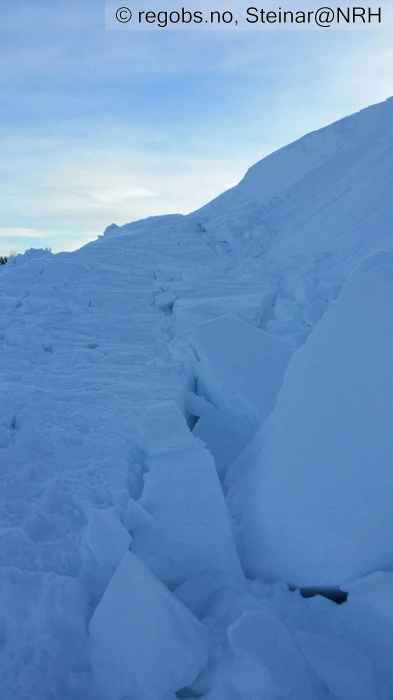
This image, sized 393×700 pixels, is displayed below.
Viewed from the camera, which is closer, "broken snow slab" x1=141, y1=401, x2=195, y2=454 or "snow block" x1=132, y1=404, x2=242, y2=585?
"snow block" x1=132, y1=404, x2=242, y2=585

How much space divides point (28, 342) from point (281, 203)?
15.9 ft

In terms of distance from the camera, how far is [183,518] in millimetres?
3025

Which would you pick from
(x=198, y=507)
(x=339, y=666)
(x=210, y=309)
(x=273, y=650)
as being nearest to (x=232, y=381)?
(x=198, y=507)

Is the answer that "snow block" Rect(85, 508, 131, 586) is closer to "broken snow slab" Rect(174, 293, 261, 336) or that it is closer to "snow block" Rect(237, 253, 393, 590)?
"snow block" Rect(237, 253, 393, 590)

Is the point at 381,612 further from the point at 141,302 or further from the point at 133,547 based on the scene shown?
the point at 141,302

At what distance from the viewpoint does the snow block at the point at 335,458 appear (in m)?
2.76

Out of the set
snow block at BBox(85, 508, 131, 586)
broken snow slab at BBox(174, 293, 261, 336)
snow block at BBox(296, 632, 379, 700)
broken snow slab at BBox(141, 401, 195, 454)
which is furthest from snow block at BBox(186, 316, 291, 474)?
snow block at BBox(296, 632, 379, 700)

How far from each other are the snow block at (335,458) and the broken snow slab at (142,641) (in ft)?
2.65

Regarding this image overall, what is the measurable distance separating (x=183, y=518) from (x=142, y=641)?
0.91 metres

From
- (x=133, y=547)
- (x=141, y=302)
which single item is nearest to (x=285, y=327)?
(x=141, y=302)

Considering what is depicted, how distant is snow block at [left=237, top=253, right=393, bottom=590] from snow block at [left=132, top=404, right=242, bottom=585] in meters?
0.24

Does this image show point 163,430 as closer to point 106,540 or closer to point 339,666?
point 106,540

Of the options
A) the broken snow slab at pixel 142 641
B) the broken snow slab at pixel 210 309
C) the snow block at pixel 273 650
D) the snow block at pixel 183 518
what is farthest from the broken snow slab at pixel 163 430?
the broken snow slab at pixel 210 309

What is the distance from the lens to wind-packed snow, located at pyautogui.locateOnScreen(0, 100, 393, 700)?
2.16 meters
